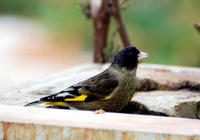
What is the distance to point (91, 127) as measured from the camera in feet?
7.83

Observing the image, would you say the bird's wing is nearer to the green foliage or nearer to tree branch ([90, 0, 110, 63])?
tree branch ([90, 0, 110, 63])

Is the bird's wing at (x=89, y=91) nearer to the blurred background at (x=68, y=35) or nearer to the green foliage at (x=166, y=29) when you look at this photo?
the blurred background at (x=68, y=35)

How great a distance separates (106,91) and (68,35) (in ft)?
25.2

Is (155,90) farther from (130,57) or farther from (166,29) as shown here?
(166,29)

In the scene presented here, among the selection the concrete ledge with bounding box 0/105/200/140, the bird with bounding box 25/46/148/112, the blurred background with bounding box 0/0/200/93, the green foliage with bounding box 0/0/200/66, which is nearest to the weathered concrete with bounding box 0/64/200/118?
the bird with bounding box 25/46/148/112

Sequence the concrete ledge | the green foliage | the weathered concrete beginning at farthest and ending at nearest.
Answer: the green foliage
the weathered concrete
the concrete ledge

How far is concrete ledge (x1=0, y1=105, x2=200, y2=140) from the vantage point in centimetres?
234

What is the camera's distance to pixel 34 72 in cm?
911

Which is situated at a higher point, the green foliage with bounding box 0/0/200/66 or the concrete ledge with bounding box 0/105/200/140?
the green foliage with bounding box 0/0/200/66

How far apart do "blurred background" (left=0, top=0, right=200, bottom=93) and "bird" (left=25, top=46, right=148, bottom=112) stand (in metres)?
2.79

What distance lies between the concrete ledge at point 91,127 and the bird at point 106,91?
0.55 metres

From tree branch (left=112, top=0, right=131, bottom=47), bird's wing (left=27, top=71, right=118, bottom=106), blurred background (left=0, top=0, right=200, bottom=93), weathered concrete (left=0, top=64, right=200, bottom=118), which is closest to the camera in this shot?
bird's wing (left=27, top=71, right=118, bottom=106)

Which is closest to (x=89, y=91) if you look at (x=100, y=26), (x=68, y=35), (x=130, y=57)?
(x=130, y=57)

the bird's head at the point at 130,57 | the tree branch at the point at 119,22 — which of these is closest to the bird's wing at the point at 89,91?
the bird's head at the point at 130,57
